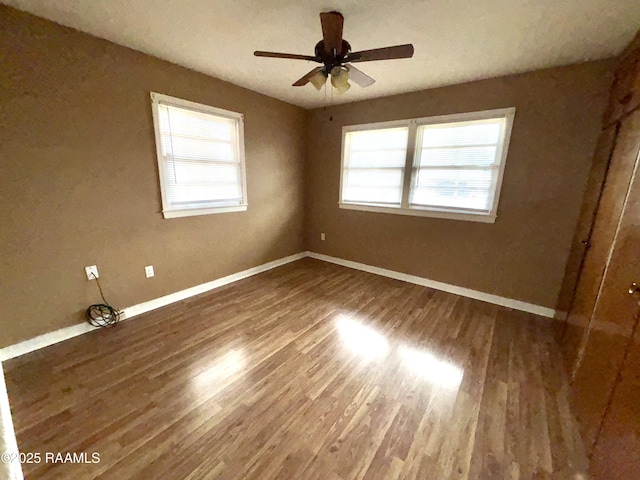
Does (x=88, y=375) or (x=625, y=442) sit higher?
(x=625, y=442)

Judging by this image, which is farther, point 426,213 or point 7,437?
point 426,213

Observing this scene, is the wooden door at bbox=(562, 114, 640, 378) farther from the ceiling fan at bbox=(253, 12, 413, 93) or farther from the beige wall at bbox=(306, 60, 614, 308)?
the ceiling fan at bbox=(253, 12, 413, 93)

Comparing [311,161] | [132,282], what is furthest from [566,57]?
[132,282]

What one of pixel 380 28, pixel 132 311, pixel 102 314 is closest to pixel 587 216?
pixel 380 28

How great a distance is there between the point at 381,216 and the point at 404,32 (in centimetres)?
226

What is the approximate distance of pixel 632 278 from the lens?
1.25m

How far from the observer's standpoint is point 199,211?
10.1 ft

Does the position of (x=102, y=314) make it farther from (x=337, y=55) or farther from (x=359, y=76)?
(x=359, y=76)

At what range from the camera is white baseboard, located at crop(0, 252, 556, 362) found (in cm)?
211

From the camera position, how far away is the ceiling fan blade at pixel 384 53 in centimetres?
171

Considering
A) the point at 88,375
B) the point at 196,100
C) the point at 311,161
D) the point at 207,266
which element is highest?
the point at 196,100

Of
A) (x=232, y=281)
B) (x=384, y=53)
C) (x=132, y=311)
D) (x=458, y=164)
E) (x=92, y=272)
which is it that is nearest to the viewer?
(x=384, y=53)

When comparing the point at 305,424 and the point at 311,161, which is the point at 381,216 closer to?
the point at 311,161

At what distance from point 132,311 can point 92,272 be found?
549 mm
